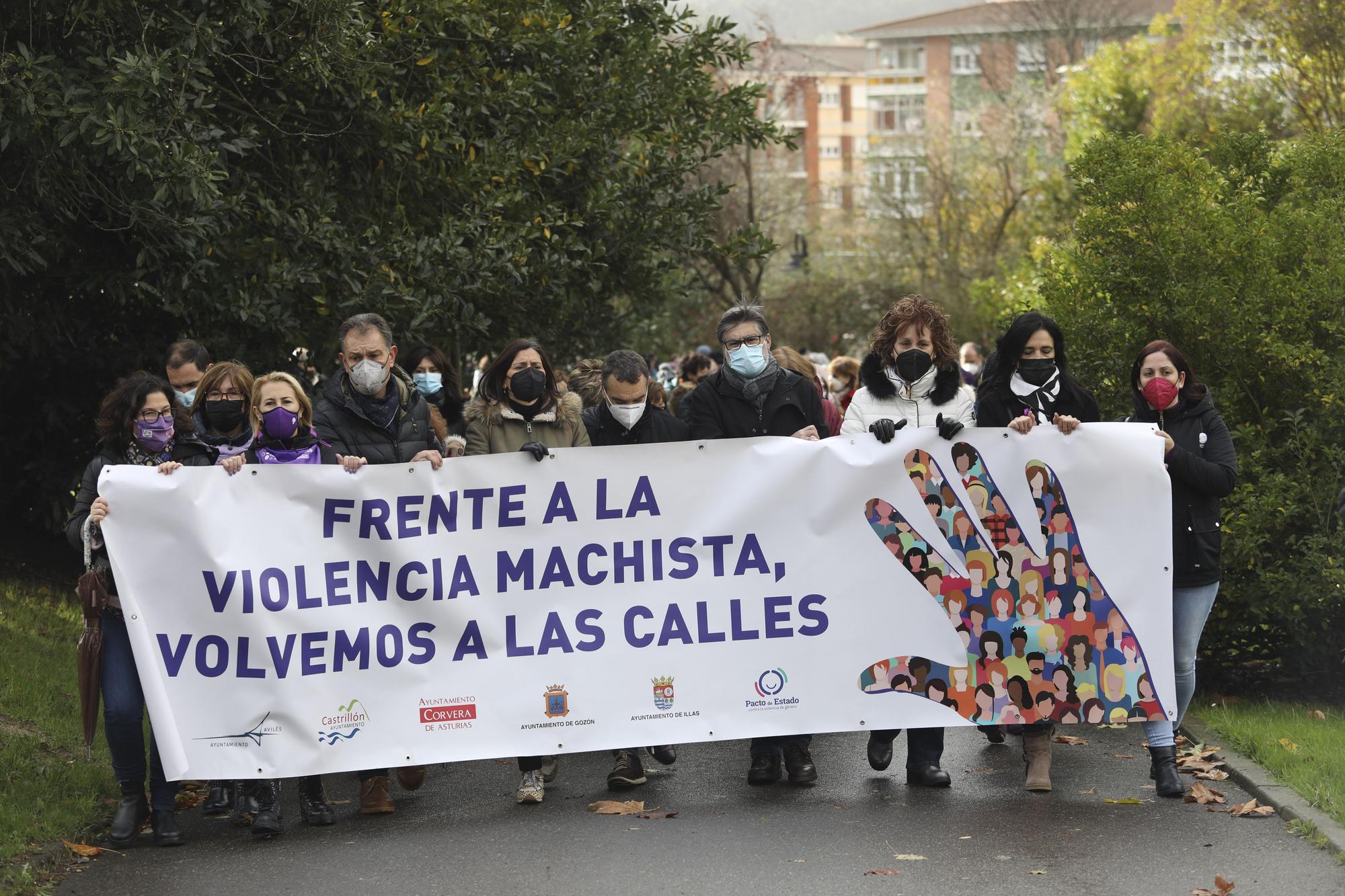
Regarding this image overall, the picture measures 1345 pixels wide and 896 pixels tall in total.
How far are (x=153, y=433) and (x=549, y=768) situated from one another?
246 centimetres

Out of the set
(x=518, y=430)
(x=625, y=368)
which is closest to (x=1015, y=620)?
(x=625, y=368)

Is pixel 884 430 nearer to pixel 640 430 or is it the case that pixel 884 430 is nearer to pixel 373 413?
pixel 640 430

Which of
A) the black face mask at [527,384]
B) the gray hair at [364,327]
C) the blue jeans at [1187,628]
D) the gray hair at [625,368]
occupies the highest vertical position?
the gray hair at [364,327]

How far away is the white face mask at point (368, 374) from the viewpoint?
23.1 feet

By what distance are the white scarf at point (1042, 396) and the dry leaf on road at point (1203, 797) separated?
170 cm

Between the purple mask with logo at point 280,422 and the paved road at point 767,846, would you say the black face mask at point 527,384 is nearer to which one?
the purple mask with logo at point 280,422

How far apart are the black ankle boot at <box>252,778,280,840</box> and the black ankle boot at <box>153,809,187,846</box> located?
294 millimetres

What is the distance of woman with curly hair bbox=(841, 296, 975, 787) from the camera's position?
7.21 meters

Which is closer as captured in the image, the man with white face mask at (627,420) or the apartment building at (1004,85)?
the man with white face mask at (627,420)

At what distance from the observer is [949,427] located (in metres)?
7.12

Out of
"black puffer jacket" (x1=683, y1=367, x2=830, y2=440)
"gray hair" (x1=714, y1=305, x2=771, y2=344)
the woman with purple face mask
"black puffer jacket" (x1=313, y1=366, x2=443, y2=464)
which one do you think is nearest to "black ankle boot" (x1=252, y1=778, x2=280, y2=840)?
the woman with purple face mask

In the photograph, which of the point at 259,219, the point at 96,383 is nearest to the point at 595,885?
the point at 259,219

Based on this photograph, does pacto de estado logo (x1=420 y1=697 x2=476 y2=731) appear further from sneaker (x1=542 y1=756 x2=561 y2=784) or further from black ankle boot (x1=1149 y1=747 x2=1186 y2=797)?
black ankle boot (x1=1149 y1=747 x2=1186 y2=797)

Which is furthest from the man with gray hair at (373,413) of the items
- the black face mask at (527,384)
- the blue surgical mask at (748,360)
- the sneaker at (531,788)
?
the blue surgical mask at (748,360)
